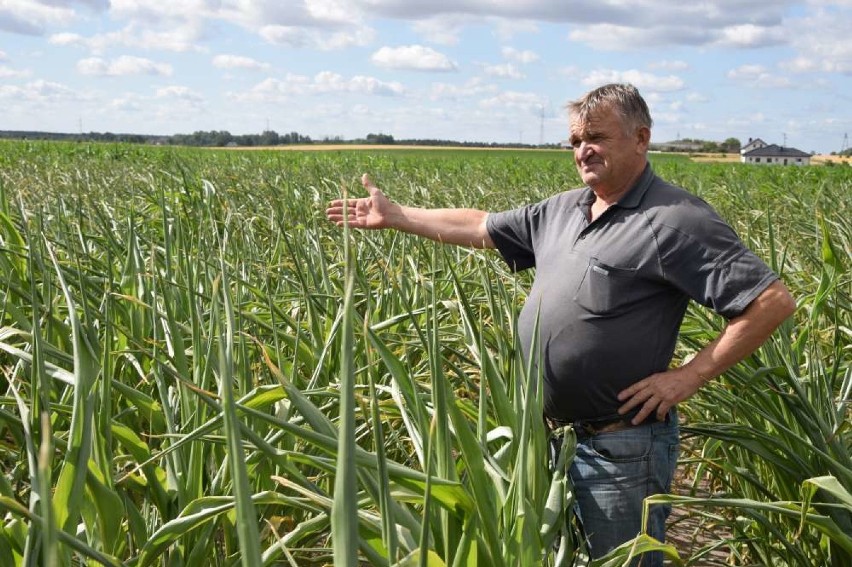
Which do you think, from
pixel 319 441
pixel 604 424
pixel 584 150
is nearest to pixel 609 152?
pixel 584 150

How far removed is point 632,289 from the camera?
82.7 inches

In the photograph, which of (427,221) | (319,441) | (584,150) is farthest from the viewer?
(427,221)

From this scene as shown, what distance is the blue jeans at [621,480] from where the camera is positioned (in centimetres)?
202

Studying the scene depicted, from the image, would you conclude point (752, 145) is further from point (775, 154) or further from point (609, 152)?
point (609, 152)

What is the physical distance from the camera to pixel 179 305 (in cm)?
257

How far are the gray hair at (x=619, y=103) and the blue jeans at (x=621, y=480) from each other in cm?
79

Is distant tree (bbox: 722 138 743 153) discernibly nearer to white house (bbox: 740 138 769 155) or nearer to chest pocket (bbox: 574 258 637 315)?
white house (bbox: 740 138 769 155)

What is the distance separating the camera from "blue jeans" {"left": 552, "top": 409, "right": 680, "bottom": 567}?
2023 millimetres

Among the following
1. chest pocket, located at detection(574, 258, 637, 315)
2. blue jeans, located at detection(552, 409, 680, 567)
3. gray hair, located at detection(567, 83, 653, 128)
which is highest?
gray hair, located at detection(567, 83, 653, 128)

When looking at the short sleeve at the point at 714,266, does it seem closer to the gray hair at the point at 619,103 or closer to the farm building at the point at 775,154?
the gray hair at the point at 619,103

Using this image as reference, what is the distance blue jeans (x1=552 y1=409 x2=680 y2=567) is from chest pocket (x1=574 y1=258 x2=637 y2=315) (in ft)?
1.03

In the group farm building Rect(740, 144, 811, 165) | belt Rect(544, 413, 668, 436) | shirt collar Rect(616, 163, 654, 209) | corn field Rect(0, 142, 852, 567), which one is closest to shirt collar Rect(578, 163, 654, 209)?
shirt collar Rect(616, 163, 654, 209)

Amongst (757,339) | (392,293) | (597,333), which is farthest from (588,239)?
(392,293)

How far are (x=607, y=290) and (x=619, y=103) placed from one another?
51cm
